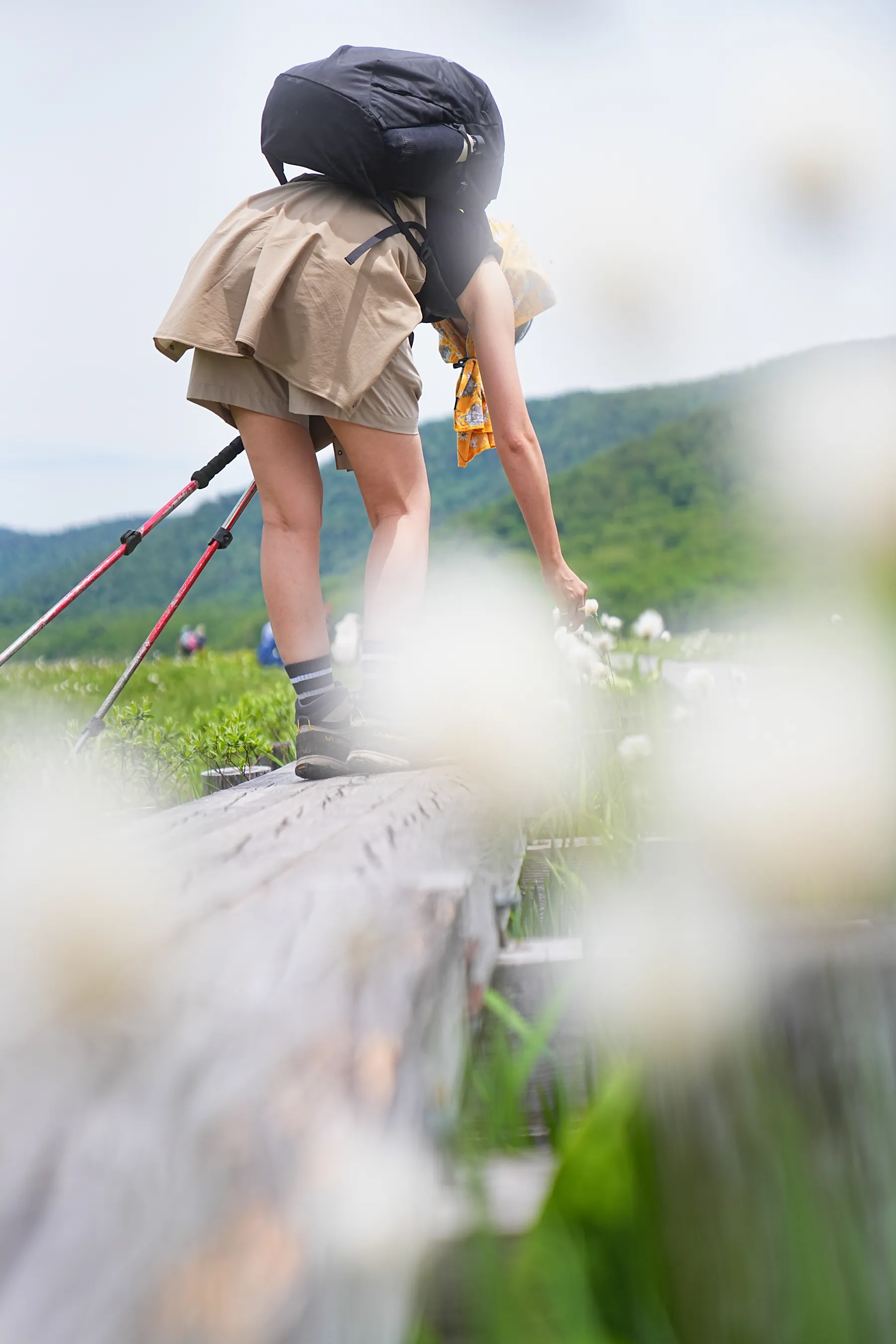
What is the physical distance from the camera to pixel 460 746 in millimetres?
1746

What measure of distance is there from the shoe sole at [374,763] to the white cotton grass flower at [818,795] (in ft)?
2.80

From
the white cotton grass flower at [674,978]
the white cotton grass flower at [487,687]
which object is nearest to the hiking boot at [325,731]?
the white cotton grass flower at [487,687]

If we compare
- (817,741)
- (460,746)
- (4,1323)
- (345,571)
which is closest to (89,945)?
(4,1323)

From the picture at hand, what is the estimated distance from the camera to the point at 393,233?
5.96 ft

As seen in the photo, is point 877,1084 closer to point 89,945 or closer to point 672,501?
point 89,945

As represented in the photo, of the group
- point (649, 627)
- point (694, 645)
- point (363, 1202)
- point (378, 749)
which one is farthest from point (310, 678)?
point (694, 645)

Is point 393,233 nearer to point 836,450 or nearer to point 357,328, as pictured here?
point 357,328

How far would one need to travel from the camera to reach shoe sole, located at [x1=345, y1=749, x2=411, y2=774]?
174 centimetres

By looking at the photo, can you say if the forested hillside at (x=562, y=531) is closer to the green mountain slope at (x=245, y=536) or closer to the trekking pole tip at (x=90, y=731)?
the green mountain slope at (x=245, y=536)

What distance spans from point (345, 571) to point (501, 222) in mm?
29634

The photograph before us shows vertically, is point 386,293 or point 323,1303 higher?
point 386,293

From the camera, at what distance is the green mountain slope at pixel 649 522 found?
2514 cm

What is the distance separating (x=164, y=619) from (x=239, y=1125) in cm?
200

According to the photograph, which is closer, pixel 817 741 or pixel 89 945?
pixel 89 945
